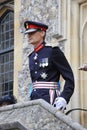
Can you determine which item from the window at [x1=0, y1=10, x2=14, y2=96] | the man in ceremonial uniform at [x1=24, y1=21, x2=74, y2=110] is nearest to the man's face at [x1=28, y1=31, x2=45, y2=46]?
the man in ceremonial uniform at [x1=24, y1=21, x2=74, y2=110]

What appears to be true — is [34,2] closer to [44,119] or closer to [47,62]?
[47,62]

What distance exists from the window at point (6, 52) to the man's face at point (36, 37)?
4574 millimetres

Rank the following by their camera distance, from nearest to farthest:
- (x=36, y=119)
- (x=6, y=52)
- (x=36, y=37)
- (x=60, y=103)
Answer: (x=36, y=119) < (x=60, y=103) < (x=36, y=37) < (x=6, y=52)

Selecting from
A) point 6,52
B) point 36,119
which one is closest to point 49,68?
point 36,119

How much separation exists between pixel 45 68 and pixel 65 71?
284 millimetres

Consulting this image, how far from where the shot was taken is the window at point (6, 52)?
1022 centimetres

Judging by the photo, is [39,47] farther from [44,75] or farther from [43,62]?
[44,75]

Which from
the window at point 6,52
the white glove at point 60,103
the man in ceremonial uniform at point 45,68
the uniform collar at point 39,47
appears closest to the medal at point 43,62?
the man in ceremonial uniform at point 45,68

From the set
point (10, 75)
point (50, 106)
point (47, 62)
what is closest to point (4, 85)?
point (10, 75)

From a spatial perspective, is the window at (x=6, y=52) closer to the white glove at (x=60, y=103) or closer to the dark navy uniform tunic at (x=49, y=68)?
the dark navy uniform tunic at (x=49, y=68)

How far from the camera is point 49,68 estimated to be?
550cm

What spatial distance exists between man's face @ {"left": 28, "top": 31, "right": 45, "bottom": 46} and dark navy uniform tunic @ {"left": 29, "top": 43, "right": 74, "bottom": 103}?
0.14 metres

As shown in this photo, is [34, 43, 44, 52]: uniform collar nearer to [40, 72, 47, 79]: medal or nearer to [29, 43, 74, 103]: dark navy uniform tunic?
[29, 43, 74, 103]: dark navy uniform tunic

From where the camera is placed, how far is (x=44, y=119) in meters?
4.77
